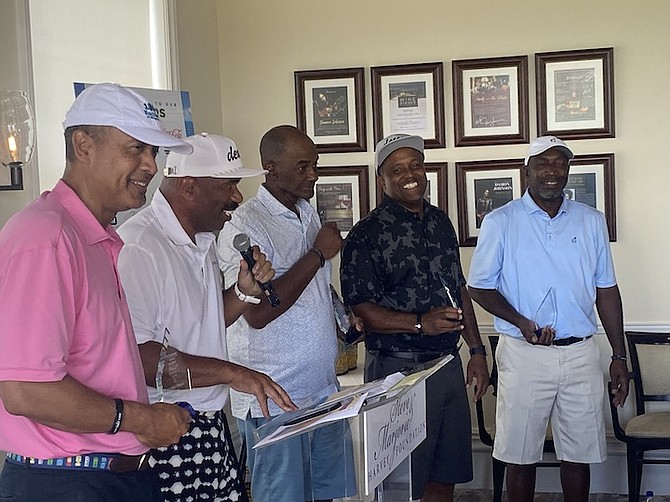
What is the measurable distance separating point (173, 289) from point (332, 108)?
2471mm

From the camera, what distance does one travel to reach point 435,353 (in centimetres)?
301

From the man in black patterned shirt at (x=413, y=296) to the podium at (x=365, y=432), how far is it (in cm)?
85

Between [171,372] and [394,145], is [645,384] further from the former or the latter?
[171,372]

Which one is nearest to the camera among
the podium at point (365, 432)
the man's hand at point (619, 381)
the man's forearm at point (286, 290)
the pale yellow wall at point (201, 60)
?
the podium at point (365, 432)

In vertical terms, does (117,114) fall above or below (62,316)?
above

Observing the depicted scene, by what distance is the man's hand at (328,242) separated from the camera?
107 inches

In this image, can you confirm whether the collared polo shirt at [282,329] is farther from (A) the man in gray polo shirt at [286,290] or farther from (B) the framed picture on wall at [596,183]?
(B) the framed picture on wall at [596,183]

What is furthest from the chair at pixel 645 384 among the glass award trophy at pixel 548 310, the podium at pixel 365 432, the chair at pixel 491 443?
the podium at pixel 365 432

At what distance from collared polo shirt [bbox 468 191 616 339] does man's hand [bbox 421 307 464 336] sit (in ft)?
2.12

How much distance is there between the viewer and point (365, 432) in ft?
5.60

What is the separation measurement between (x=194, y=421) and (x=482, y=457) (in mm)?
2531

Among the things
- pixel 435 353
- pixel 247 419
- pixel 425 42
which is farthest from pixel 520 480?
pixel 425 42

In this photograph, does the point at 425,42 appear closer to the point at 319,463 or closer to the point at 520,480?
the point at 520,480

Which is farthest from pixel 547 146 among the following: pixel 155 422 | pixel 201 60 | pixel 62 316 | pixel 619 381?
pixel 62 316
